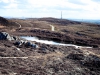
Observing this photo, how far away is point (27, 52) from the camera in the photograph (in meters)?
47.3

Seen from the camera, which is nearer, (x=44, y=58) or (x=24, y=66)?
(x=24, y=66)

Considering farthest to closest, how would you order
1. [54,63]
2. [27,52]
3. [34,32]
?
[34,32] < [27,52] < [54,63]

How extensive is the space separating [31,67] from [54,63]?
5.21m

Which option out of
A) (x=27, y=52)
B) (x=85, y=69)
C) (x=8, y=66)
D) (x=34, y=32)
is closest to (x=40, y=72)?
(x=8, y=66)

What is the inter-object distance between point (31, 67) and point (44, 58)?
6576 mm

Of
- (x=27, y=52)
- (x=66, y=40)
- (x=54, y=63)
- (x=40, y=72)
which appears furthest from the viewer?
(x=66, y=40)

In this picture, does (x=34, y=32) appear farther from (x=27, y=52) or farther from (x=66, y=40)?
(x=27, y=52)

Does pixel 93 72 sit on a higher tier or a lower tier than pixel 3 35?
lower

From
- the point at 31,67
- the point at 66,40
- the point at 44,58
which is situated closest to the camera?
the point at 31,67

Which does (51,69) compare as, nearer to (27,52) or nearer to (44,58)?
(44,58)

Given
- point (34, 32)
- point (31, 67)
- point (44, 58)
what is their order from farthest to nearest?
point (34, 32)
point (44, 58)
point (31, 67)

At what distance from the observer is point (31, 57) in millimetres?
43750

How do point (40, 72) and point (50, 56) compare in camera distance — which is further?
point (50, 56)

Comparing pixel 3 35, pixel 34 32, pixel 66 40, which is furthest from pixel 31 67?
pixel 34 32
